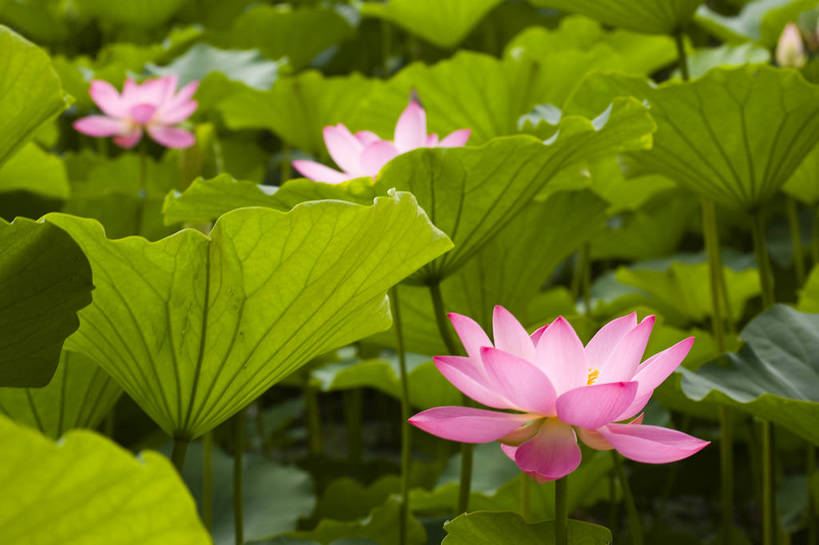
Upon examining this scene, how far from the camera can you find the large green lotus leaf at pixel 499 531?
20.3 inches

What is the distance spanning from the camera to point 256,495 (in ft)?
3.42

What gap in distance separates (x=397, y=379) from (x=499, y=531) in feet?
1.58

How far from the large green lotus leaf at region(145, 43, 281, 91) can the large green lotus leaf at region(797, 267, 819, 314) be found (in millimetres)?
671

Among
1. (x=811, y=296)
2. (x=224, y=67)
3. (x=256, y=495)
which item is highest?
(x=224, y=67)

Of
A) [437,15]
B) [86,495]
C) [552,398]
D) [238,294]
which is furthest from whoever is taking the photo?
[437,15]

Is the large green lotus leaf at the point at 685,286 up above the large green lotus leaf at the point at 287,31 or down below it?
below

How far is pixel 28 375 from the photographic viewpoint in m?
0.54

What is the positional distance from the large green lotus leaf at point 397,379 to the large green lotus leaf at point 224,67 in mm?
388

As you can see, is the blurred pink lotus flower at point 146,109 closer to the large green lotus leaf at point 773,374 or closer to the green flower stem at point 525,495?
the green flower stem at point 525,495

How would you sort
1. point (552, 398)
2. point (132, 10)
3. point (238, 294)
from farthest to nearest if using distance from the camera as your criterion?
point (132, 10), point (238, 294), point (552, 398)

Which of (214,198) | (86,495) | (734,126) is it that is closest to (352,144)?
(214,198)

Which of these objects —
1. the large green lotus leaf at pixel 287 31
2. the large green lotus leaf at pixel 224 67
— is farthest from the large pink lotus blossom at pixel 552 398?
the large green lotus leaf at pixel 287 31

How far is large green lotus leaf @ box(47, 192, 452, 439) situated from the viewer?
533 millimetres

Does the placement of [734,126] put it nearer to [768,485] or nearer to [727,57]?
[768,485]
